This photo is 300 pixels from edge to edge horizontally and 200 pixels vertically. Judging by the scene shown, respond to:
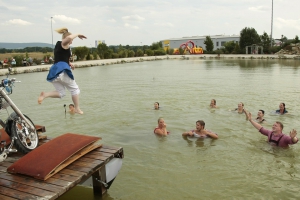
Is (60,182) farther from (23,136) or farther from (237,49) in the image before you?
(237,49)

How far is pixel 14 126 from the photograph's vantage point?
618cm

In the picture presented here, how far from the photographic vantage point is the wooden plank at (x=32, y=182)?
4.89 metres

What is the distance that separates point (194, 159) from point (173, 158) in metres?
0.68

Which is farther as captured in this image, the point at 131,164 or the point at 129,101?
the point at 129,101

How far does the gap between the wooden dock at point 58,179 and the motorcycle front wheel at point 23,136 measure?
11.7 inches

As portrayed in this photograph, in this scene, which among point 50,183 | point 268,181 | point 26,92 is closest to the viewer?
point 50,183

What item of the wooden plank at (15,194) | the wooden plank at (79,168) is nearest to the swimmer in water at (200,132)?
the wooden plank at (79,168)

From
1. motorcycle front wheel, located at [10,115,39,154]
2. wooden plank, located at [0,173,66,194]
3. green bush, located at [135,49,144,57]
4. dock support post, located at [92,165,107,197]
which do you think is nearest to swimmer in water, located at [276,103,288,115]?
dock support post, located at [92,165,107,197]

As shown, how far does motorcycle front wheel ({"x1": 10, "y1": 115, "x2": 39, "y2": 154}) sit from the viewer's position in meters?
6.20

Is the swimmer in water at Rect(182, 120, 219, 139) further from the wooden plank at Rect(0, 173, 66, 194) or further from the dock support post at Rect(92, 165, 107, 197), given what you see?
the wooden plank at Rect(0, 173, 66, 194)

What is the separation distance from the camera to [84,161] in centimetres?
606

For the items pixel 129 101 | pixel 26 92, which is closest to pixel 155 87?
pixel 129 101

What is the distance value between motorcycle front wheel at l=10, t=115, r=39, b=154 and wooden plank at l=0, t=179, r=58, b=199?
1.05 meters

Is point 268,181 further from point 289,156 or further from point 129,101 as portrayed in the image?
point 129,101
